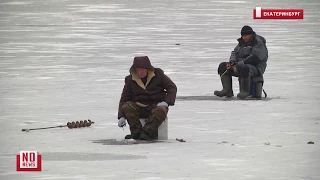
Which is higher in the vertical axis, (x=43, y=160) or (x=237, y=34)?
(x=237, y=34)

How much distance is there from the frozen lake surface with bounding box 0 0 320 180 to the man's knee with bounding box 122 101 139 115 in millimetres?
454

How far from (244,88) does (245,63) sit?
1.38ft

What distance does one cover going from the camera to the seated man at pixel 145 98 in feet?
48.4

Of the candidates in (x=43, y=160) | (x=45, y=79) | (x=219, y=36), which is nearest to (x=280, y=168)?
(x=43, y=160)

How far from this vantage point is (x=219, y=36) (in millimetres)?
35156

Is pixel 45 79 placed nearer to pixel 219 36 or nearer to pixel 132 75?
pixel 132 75

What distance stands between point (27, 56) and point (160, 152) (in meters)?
15.7

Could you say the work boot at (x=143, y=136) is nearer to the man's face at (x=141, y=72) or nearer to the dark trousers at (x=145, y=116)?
the dark trousers at (x=145, y=116)

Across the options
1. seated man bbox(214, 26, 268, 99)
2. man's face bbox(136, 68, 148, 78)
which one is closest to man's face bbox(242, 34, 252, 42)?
seated man bbox(214, 26, 268, 99)

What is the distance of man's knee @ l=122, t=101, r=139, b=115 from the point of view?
1483 centimetres

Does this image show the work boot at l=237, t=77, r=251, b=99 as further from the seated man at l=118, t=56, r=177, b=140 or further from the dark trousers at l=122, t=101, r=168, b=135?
the dark trousers at l=122, t=101, r=168, b=135

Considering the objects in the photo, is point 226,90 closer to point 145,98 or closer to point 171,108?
point 171,108

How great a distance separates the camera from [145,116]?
1504cm

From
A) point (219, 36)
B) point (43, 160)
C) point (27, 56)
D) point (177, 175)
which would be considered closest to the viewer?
point (177, 175)
